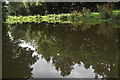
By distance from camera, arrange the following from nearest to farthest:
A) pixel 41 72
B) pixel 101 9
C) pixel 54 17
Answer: pixel 41 72
pixel 101 9
pixel 54 17

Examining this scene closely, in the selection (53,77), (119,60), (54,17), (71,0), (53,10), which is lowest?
(53,77)

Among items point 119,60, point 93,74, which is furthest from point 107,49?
point 93,74

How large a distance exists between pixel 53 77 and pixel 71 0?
26.6m

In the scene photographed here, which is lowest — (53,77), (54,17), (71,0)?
(53,77)

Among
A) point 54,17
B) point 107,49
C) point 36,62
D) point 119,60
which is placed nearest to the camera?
point 119,60

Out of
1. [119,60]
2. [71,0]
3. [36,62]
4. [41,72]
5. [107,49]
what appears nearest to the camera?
[41,72]

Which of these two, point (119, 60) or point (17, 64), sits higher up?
point (119, 60)

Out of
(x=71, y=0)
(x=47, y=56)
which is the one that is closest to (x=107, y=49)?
(x=47, y=56)

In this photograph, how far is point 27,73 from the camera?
3.07 meters

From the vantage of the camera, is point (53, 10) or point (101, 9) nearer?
point (101, 9)

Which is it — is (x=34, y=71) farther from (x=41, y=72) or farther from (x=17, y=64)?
(x=17, y=64)

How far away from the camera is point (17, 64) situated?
3.62 m

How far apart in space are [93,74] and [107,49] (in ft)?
5.34

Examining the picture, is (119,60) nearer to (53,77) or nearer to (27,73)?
(53,77)
